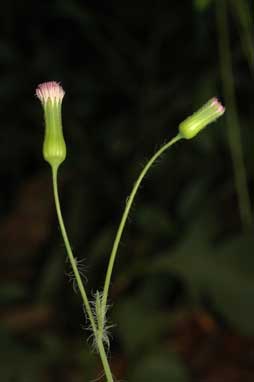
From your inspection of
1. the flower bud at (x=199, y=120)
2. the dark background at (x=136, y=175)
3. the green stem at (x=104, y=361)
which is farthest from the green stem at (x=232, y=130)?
the green stem at (x=104, y=361)

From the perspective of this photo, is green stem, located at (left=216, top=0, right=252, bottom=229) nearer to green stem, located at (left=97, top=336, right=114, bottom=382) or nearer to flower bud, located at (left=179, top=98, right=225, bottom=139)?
flower bud, located at (left=179, top=98, right=225, bottom=139)

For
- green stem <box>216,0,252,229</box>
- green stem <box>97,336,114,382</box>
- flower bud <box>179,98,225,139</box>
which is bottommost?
green stem <box>97,336,114,382</box>


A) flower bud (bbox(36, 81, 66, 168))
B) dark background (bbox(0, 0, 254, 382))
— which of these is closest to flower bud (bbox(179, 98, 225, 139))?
flower bud (bbox(36, 81, 66, 168))

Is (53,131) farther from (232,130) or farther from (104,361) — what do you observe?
(232,130)

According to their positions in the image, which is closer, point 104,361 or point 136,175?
point 104,361

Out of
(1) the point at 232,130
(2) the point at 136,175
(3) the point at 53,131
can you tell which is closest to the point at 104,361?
(3) the point at 53,131

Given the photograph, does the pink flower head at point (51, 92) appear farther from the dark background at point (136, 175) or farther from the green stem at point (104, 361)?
the dark background at point (136, 175)

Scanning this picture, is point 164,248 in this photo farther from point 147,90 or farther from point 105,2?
point 105,2
